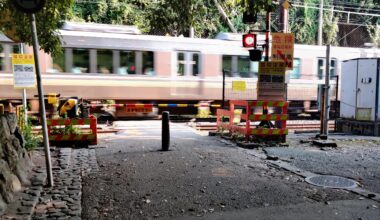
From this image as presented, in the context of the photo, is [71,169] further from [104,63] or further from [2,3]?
[104,63]

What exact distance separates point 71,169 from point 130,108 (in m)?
8.67

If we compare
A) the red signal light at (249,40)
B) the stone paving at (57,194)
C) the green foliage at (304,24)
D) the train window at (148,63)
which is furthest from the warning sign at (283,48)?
the green foliage at (304,24)

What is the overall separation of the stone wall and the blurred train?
369 inches

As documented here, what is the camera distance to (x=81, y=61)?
16234 mm

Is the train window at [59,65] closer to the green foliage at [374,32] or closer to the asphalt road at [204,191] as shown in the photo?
the asphalt road at [204,191]

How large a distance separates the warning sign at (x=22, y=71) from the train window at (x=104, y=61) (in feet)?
22.4

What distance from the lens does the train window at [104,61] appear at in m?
16.5

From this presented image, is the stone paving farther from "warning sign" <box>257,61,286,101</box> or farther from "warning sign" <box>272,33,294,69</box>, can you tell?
"warning sign" <box>272,33,294,69</box>

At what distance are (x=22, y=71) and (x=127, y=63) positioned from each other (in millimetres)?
7532

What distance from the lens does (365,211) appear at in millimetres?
5105

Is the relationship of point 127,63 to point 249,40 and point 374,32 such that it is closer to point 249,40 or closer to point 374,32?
point 249,40

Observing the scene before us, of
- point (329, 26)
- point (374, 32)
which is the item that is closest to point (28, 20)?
point (329, 26)

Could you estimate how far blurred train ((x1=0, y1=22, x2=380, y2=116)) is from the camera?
16.0m

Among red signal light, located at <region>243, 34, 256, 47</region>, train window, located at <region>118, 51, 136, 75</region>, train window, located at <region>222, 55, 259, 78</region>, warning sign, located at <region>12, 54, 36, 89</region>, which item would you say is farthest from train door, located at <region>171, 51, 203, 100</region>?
warning sign, located at <region>12, 54, 36, 89</region>
